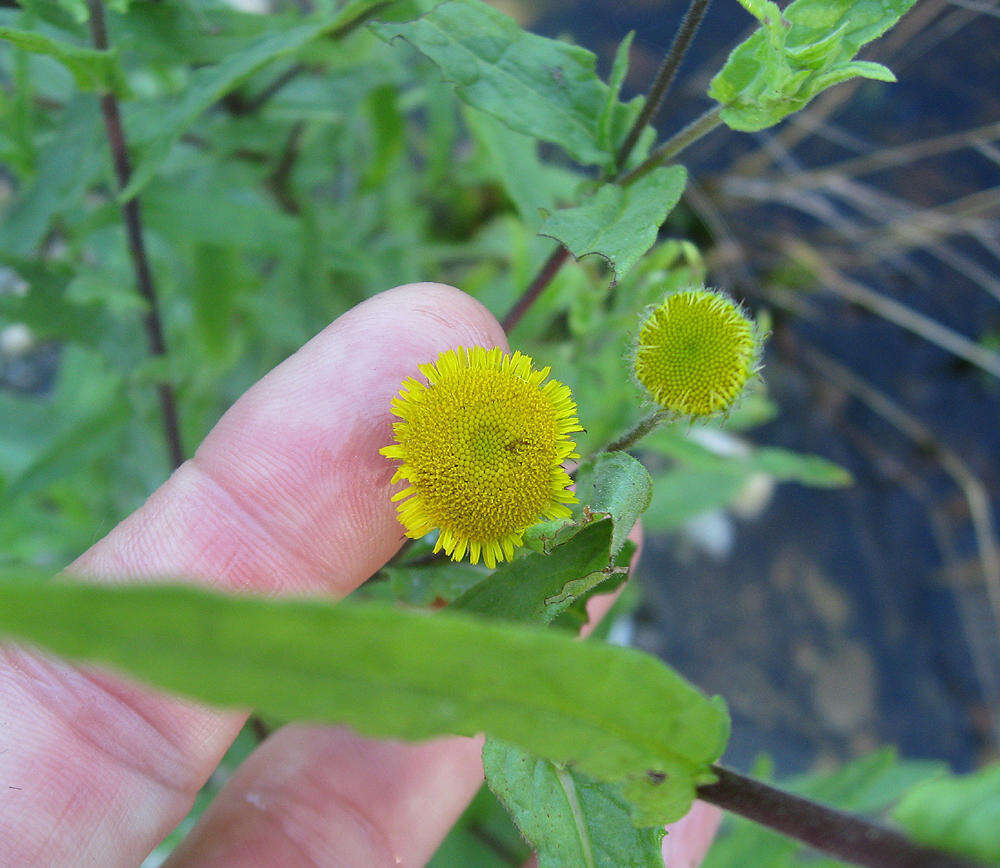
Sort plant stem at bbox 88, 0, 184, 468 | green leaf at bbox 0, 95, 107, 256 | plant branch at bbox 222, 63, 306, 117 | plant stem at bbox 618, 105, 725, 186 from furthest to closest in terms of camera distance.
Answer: plant branch at bbox 222, 63, 306, 117, green leaf at bbox 0, 95, 107, 256, plant stem at bbox 88, 0, 184, 468, plant stem at bbox 618, 105, 725, 186

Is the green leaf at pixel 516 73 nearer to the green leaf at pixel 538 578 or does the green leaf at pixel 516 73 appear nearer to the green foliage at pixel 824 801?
the green leaf at pixel 538 578

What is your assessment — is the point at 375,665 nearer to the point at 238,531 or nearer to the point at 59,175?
the point at 238,531

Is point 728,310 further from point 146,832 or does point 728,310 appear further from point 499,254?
point 499,254

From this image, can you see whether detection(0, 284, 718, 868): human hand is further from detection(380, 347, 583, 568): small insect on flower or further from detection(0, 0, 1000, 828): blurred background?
detection(0, 0, 1000, 828): blurred background

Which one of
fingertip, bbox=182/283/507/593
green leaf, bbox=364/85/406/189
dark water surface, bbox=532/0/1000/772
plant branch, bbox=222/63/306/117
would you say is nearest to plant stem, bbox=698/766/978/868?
fingertip, bbox=182/283/507/593

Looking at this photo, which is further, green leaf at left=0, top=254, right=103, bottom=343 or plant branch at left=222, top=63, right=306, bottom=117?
plant branch at left=222, top=63, right=306, bottom=117

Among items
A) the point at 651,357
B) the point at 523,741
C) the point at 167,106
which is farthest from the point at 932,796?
the point at 167,106

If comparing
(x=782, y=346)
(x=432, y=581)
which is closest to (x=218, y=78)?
(x=432, y=581)
